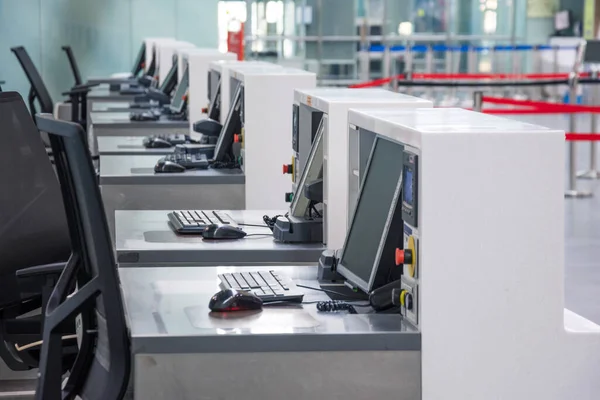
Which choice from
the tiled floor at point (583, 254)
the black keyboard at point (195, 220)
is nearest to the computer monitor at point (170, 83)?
the tiled floor at point (583, 254)

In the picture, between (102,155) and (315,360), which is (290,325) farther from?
(102,155)

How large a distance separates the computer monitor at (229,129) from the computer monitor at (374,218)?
1.92 metres

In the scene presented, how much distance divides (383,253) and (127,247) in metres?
0.93

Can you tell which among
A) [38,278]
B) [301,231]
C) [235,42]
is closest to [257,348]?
[301,231]

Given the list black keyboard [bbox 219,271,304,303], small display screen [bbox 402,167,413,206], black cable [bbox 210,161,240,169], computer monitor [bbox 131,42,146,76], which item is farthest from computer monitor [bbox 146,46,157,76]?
small display screen [bbox 402,167,413,206]

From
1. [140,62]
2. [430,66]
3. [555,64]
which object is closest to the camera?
[140,62]

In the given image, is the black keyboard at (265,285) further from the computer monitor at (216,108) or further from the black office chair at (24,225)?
the computer monitor at (216,108)

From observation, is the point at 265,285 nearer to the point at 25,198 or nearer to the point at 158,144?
the point at 25,198

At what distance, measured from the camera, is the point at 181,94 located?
23.9 feet

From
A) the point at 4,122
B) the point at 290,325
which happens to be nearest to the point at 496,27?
the point at 4,122

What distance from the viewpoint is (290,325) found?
2.24 metres

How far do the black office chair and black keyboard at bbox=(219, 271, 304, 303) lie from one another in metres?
0.92

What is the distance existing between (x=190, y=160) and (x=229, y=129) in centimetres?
21

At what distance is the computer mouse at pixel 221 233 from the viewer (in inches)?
129
